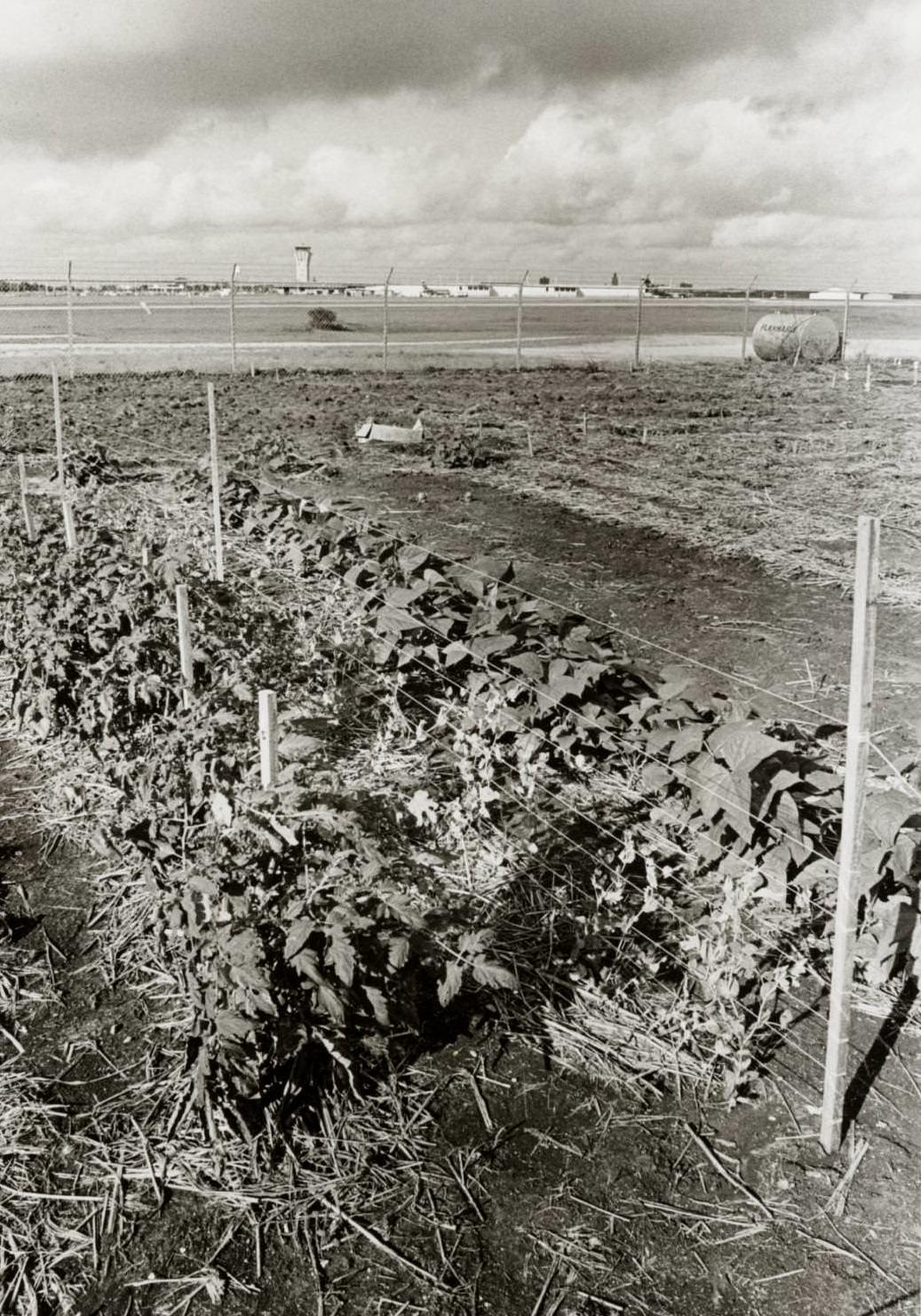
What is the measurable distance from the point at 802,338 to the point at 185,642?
78.5ft

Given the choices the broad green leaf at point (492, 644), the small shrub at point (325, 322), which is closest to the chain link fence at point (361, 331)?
the small shrub at point (325, 322)

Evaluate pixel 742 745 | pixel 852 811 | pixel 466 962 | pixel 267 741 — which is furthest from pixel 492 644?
pixel 852 811

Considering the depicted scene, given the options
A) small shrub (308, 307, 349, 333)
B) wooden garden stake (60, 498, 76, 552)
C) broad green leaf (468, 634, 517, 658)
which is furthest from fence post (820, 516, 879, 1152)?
small shrub (308, 307, 349, 333)

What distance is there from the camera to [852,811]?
99.0 inches

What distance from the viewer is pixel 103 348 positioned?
3061cm

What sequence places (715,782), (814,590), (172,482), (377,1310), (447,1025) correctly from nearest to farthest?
(377,1310) → (447,1025) → (715,782) → (814,590) → (172,482)

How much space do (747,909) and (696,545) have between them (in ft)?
16.6

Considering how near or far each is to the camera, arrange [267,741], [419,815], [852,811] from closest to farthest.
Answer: [852,811]
[267,741]
[419,815]

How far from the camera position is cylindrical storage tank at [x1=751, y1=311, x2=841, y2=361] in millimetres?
25312

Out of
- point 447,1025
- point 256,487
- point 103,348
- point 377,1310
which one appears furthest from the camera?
point 103,348

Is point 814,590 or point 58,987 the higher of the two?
point 814,590

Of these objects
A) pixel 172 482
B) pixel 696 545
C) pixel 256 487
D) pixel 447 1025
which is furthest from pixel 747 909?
pixel 172 482

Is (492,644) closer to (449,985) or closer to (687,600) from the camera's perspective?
(449,985)

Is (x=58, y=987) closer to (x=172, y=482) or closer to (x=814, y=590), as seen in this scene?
(x=814, y=590)
